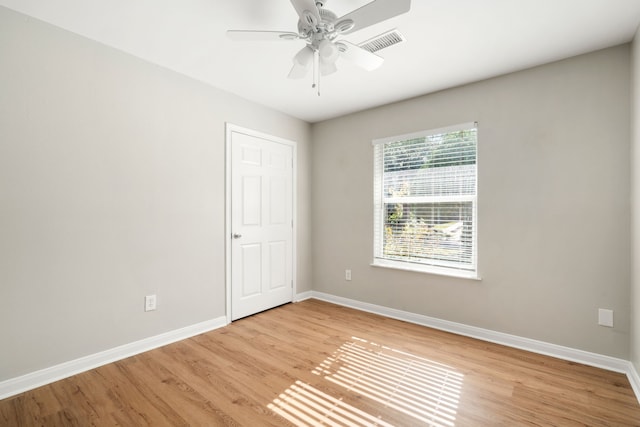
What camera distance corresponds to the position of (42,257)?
208 cm

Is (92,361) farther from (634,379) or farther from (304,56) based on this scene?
(634,379)

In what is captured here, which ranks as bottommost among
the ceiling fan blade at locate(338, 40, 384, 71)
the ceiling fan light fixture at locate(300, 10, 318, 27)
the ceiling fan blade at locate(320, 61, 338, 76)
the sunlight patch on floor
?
the sunlight patch on floor

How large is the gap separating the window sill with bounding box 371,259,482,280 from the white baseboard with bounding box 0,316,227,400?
199 centimetres

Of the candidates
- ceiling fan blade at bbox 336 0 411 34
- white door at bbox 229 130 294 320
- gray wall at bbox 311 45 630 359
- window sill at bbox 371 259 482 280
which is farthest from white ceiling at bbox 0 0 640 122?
window sill at bbox 371 259 482 280

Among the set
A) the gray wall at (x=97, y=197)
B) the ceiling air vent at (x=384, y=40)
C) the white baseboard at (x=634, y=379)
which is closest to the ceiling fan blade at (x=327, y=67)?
the ceiling air vent at (x=384, y=40)

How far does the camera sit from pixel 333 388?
6.77 ft

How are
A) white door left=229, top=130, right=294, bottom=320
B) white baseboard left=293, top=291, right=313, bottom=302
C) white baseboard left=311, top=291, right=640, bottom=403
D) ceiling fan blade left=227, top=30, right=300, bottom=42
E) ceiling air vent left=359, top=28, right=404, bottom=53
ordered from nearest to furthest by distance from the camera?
ceiling fan blade left=227, top=30, right=300, bottom=42 → ceiling air vent left=359, top=28, right=404, bottom=53 → white baseboard left=311, top=291, right=640, bottom=403 → white door left=229, top=130, right=294, bottom=320 → white baseboard left=293, top=291, right=313, bottom=302

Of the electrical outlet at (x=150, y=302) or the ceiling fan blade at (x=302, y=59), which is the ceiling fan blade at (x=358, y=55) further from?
the electrical outlet at (x=150, y=302)

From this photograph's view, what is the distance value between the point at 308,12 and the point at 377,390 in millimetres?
2357

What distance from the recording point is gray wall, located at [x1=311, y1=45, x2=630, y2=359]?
7.50 ft

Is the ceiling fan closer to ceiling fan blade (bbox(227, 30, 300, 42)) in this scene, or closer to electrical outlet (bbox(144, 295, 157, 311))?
ceiling fan blade (bbox(227, 30, 300, 42))

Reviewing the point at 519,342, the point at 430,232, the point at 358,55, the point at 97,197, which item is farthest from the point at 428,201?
the point at 97,197

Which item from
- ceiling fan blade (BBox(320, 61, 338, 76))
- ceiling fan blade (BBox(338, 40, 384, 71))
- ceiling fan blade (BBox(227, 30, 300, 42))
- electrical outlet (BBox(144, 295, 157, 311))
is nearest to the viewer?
ceiling fan blade (BBox(227, 30, 300, 42))

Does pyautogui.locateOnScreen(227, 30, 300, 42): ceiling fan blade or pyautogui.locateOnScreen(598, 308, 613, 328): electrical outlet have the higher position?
pyautogui.locateOnScreen(227, 30, 300, 42): ceiling fan blade
